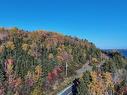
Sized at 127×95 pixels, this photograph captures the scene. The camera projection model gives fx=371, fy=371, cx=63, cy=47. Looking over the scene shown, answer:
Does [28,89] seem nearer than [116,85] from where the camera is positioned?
Yes

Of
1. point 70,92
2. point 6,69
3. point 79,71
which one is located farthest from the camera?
point 79,71

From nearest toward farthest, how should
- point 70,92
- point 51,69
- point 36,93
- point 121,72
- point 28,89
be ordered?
point 36,93
point 28,89
point 70,92
point 51,69
point 121,72

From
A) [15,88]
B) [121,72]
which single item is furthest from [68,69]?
[15,88]

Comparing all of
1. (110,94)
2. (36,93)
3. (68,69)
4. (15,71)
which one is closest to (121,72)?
(68,69)

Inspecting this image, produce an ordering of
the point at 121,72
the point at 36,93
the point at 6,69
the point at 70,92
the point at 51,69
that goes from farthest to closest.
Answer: the point at 121,72 → the point at 51,69 → the point at 6,69 → the point at 70,92 → the point at 36,93

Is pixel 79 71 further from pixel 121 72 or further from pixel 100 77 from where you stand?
pixel 100 77

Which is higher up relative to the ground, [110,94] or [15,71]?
[15,71]

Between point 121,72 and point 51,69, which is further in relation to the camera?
point 121,72

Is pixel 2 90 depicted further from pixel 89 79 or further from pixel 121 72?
pixel 121 72

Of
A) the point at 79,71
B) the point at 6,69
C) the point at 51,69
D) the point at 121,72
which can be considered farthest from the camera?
the point at 79,71
